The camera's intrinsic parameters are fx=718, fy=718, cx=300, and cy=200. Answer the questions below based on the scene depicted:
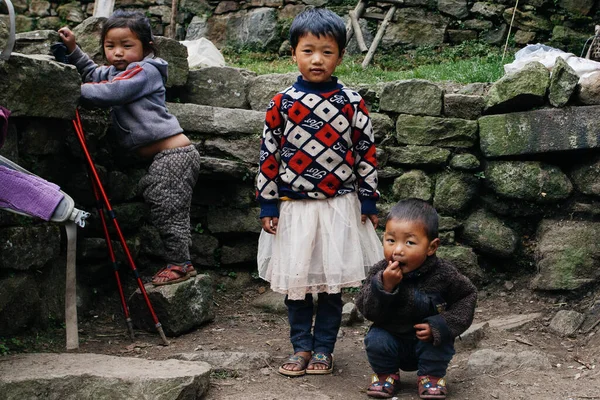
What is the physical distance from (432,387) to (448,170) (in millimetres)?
2123

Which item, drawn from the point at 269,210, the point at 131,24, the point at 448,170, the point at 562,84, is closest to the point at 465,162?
the point at 448,170

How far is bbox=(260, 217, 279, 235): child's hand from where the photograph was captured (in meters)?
3.45

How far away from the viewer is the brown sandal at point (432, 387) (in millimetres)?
3096

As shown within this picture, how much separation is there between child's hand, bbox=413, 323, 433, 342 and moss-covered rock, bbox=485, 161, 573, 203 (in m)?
2.02

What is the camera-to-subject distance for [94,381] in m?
2.92

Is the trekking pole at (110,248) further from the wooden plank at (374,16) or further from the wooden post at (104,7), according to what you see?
the wooden plank at (374,16)

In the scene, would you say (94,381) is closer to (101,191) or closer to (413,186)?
(101,191)

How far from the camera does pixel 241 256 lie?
197 inches

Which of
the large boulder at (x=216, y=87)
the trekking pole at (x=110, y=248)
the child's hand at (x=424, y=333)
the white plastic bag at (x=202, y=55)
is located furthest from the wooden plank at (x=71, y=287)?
the white plastic bag at (x=202, y=55)

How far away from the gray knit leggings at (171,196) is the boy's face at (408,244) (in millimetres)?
1461

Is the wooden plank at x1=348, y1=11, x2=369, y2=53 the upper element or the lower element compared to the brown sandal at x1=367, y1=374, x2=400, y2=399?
upper

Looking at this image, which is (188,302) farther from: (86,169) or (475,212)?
(475,212)

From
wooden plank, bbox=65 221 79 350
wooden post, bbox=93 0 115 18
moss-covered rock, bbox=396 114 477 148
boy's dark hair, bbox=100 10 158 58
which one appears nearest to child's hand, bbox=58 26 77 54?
boy's dark hair, bbox=100 10 158 58

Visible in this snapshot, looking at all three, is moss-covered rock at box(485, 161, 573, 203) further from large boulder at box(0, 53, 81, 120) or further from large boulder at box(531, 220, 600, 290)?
large boulder at box(0, 53, 81, 120)
